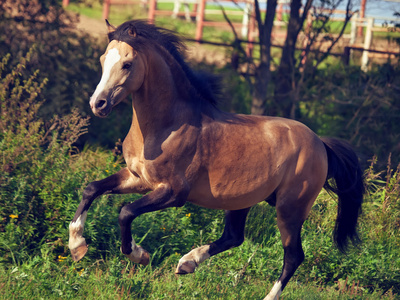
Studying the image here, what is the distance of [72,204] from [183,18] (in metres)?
15.0

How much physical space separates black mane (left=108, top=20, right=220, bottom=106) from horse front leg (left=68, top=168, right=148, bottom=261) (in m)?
0.93

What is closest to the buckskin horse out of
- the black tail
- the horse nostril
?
the horse nostril

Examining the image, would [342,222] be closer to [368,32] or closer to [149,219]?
[149,219]

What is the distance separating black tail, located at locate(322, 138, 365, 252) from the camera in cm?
540

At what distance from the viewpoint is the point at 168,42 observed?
4.47 meters

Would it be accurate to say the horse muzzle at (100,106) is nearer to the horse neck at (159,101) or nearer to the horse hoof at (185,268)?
the horse neck at (159,101)

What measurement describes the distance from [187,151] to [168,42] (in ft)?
3.00

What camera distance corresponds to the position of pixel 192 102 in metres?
4.52

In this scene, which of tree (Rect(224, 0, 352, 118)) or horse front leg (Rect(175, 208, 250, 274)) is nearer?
horse front leg (Rect(175, 208, 250, 274))

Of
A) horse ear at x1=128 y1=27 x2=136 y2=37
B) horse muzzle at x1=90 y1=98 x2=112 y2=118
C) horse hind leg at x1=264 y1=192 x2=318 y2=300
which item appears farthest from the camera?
horse hind leg at x1=264 y1=192 x2=318 y2=300

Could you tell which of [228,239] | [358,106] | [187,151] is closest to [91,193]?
[187,151]

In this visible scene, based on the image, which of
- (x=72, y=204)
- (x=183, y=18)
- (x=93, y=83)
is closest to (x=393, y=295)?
(x=72, y=204)

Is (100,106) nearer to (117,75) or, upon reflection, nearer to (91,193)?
(117,75)

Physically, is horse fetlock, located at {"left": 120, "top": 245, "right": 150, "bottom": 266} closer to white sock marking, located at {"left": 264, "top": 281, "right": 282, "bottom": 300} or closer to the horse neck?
the horse neck
